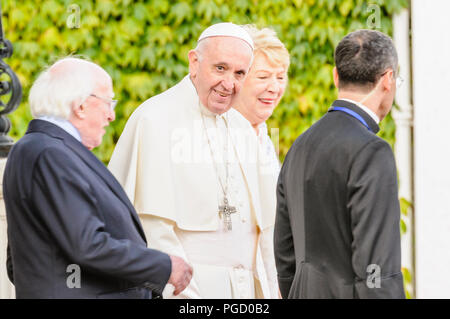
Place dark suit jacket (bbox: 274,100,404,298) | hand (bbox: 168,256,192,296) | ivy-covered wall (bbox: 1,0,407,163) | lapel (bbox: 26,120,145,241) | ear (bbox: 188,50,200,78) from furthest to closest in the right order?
ivy-covered wall (bbox: 1,0,407,163), ear (bbox: 188,50,200,78), hand (bbox: 168,256,192,296), lapel (bbox: 26,120,145,241), dark suit jacket (bbox: 274,100,404,298)

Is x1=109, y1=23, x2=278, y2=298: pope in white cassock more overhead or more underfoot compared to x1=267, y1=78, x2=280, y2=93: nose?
more underfoot

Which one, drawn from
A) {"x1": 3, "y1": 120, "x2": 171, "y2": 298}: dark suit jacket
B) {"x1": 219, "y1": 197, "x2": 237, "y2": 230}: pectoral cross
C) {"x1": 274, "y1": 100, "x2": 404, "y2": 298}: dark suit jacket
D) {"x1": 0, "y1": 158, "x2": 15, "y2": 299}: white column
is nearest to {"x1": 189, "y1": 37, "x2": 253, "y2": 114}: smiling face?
{"x1": 219, "y1": 197, "x2": 237, "y2": 230}: pectoral cross

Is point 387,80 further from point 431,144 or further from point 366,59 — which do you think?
point 431,144

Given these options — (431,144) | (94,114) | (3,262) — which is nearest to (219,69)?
(94,114)

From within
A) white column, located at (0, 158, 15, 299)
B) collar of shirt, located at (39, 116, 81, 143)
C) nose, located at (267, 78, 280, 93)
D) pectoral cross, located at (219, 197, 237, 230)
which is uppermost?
nose, located at (267, 78, 280, 93)

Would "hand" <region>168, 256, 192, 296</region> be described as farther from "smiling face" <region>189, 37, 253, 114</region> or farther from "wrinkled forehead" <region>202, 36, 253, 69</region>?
"wrinkled forehead" <region>202, 36, 253, 69</region>

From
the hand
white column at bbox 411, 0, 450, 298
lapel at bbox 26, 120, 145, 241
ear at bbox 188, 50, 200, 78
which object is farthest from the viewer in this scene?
white column at bbox 411, 0, 450, 298

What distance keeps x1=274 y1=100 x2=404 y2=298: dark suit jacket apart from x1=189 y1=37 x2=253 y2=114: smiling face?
74 centimetres

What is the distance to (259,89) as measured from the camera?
3959mm

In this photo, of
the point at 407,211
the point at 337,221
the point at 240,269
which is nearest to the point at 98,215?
the point at 337,221

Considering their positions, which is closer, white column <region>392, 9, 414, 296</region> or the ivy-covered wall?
the ivy-covered wall

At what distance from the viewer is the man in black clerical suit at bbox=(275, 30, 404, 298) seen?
8.68 ft

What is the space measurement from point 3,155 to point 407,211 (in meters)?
3.01

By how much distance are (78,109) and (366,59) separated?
3.67 ft
